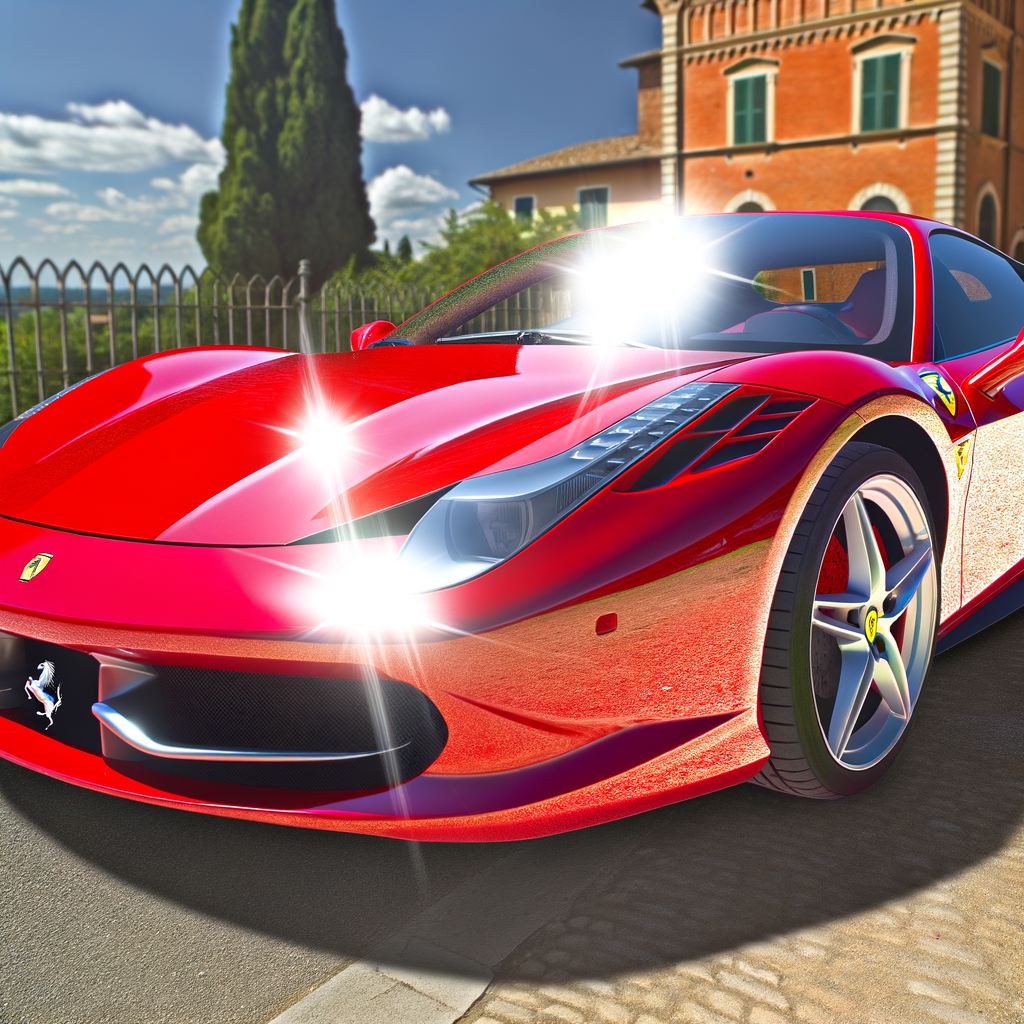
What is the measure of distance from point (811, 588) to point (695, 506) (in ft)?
1.08

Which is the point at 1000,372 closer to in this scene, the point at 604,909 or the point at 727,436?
the point at 727,436

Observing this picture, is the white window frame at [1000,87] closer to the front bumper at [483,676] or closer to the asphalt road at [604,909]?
the asphalt road at [604,909]

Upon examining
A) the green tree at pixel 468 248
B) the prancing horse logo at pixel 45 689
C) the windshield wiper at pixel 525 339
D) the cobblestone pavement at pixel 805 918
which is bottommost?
the cobblestone pavement at pixel 805 918

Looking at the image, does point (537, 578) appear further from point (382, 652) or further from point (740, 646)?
point (740, 646)

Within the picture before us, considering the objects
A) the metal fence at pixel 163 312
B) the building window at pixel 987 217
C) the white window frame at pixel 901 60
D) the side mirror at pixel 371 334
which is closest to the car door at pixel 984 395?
the side mirror at pixel 371 334

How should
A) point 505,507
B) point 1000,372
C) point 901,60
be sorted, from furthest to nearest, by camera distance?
point 901,60
point 1000,372
point 505,507

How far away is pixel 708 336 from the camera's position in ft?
8.56

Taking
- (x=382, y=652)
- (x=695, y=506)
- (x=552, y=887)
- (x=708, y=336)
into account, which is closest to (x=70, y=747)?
(x=382, y=652)

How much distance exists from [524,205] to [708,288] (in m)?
37.4

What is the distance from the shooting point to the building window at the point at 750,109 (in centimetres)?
3003

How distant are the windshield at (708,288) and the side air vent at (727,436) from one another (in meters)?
0.60

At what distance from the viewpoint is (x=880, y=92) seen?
2844cm

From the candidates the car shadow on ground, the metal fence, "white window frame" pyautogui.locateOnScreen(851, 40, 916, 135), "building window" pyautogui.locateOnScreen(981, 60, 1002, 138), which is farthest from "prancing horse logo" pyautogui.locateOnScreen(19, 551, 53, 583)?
"building window" pyautogui.locateOnScreen(981, 60, 1002, 138)

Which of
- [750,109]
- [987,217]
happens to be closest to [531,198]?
[750,109]
